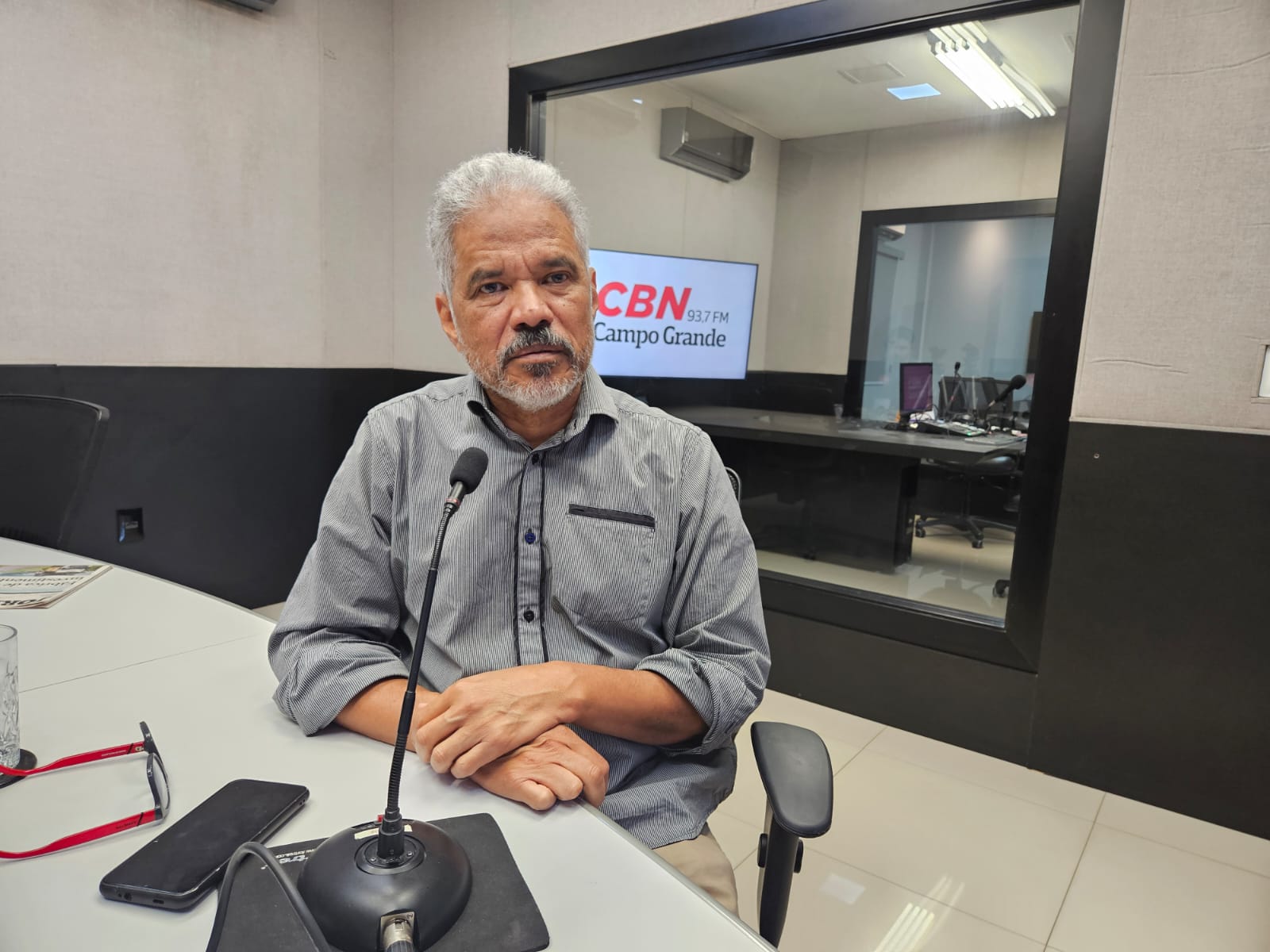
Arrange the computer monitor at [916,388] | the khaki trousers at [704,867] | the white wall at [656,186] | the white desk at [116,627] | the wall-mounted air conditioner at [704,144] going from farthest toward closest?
the wall-mounted air conditioner at [704,144], the white wall at [656,186], the computer monitor at [916,388], the white desk at [116,627], the khaki trousers at [704,867]

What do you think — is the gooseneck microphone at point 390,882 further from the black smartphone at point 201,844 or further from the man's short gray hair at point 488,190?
the man's short gray hair at point 488,190

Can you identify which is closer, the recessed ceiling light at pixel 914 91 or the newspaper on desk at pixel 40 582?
the newspaper on desk at pixel 40 582

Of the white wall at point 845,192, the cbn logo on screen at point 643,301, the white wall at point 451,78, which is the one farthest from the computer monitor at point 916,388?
the white wall at point 451,78

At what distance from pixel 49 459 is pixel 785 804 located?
5.60ft

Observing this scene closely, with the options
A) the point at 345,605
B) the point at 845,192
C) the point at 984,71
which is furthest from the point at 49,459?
the point at 845,192

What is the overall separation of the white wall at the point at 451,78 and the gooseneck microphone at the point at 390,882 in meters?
2.97

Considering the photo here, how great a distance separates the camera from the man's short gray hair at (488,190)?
1.20m

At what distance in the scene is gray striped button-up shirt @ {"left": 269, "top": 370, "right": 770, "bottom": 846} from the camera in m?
1.15

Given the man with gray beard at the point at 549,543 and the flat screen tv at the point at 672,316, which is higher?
the flat screen tv at the point at 672,316

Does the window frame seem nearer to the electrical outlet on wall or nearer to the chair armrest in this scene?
the chair armrest

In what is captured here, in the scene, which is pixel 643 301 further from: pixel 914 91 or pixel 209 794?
pixel 209 794

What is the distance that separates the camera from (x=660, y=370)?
3.87 meters

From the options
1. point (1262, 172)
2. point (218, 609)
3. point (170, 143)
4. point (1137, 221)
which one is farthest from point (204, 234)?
point (1262, 172)

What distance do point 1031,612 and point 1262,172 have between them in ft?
4.32
